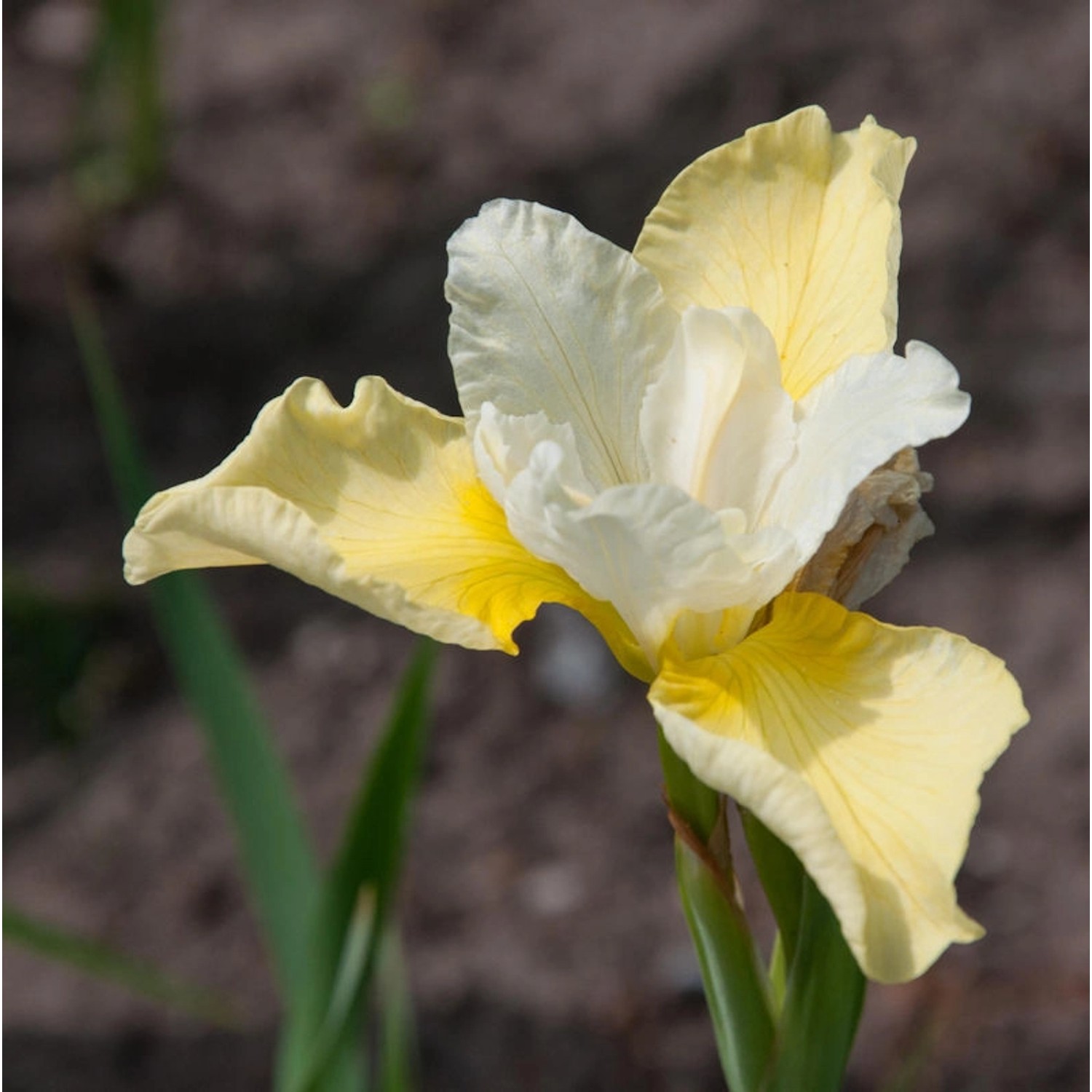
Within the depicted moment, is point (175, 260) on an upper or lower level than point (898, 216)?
upper

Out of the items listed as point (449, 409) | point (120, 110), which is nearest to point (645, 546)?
point (449, 409)

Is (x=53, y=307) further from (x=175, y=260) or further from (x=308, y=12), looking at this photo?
(x=308, y=12)

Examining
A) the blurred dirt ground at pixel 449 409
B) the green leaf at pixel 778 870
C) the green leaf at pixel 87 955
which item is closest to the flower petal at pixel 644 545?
the green leaf at pixel 778 870

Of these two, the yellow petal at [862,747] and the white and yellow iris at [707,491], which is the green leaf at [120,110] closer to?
the white and yellow iris at [707,491]

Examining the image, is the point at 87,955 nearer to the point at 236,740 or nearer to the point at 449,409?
the point at 236,740

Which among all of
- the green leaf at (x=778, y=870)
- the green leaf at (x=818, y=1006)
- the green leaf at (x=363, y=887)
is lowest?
the green leaf at (x=818, y=1006)

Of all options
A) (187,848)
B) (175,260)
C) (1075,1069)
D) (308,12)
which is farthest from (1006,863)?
(308,12)

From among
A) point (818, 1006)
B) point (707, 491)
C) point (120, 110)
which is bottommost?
point (818, 1006)
